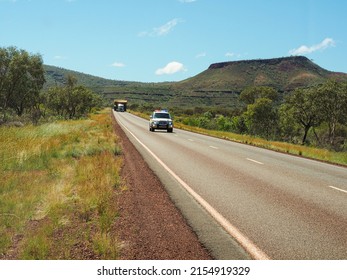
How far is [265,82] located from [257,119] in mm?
94185

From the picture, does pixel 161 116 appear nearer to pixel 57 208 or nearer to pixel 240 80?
pixel 57 208

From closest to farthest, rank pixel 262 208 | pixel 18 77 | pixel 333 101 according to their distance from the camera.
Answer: pixel 262 208, pixel 18 77, pixel 333 101

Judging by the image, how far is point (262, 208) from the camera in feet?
23.6

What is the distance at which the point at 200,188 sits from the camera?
9.17 metres

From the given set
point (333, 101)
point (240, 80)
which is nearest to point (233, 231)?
point (333, 101)

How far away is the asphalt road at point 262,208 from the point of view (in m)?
5.05

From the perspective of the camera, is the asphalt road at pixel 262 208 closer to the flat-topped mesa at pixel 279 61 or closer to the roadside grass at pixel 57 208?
the roadside grass at pixel 57 208

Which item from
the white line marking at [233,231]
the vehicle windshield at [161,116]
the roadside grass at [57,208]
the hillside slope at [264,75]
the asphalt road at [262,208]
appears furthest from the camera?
the hillside slope at [264,75]

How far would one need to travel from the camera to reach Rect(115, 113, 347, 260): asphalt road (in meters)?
5.05

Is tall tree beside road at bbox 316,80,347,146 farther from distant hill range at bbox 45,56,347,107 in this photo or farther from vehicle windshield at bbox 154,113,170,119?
distant hill range at bbox 45,56,347,107

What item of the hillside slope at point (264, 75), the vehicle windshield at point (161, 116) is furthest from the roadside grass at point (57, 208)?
the hillside slope at point (264, 75)

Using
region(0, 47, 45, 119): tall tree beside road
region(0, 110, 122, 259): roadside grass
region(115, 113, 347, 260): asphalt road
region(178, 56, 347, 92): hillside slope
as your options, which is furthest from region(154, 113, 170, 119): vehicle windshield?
region(178, 56, 347, 92): hillside slope
